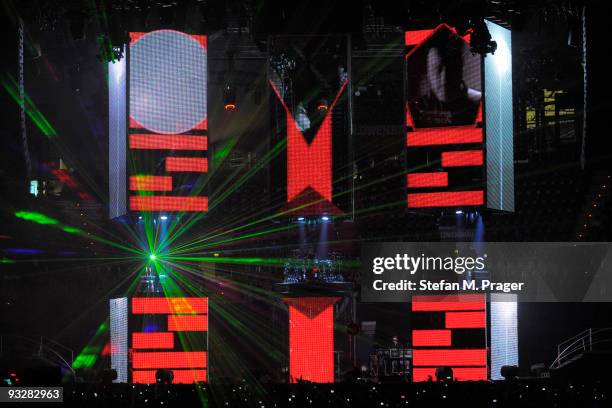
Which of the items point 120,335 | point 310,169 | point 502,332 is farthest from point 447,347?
point 120,335

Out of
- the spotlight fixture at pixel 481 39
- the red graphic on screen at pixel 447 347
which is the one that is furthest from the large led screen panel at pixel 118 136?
the spotlight fixture at pixel 481 39

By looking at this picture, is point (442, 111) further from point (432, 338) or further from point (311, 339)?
point (311, 339)

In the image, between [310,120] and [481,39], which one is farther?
[310,120]

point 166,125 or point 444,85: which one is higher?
point 444,85

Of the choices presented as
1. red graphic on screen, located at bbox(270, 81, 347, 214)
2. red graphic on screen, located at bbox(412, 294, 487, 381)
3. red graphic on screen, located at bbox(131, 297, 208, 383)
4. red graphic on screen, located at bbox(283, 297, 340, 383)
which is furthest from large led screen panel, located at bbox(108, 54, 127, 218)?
red graphic on screen, located at bbox(412, 294, 487, 381)

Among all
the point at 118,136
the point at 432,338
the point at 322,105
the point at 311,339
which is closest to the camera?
the point at 322,105

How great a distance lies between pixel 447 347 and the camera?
8.62 m

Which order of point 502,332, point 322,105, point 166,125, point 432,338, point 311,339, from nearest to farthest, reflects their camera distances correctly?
point 166,125 < point 322,105 < point 432,338 < point 311,339 < point 502,332

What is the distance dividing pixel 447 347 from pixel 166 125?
4161mm

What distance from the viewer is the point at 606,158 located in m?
5.91

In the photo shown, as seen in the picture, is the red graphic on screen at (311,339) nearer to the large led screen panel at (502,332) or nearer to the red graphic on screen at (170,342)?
the red graphic on screen at (170,342)

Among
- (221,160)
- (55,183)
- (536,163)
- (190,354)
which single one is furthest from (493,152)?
(55,183)

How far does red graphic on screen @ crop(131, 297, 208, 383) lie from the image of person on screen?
3.34 metres

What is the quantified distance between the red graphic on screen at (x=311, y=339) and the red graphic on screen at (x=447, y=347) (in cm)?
104
